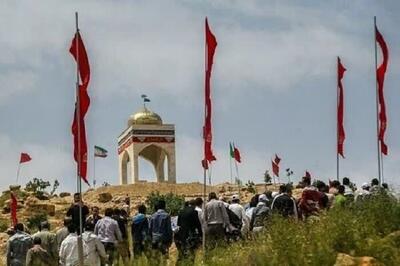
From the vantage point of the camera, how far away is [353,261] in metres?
12.4

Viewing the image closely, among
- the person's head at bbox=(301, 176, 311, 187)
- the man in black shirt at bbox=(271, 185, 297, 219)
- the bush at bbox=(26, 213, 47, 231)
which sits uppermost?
the person's head at bbox=(301, 176, 311, 187)

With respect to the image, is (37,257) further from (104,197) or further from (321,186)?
(104,197)

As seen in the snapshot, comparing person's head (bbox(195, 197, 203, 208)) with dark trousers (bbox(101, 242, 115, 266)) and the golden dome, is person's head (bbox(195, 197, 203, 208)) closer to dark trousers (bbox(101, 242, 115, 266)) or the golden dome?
dark trousers (bbox(101, 242, 115, 266))

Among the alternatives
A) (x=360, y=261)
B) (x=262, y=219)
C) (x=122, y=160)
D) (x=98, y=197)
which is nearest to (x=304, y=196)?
(x=262, y=219)

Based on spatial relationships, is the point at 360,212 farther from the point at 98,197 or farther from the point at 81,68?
the point at 98,197

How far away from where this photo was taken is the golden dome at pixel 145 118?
58.3 meters

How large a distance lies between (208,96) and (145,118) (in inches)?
1653

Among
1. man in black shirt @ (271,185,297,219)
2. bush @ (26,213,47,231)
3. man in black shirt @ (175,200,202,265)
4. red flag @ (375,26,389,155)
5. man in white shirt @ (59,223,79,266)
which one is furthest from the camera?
bush @ (26,213,47,231)

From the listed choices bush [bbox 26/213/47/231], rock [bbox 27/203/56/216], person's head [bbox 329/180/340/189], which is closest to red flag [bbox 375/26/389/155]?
person's head [bbox 329/180/340/189]

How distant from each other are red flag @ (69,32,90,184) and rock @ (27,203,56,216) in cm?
2609

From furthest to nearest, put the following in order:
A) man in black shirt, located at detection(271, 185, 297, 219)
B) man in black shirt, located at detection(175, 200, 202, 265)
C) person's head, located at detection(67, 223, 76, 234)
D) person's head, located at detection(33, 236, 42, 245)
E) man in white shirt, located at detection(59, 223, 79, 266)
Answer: man in black shirt, located at detection(175, 200, 202, 265) → man in black shirt, located at detection(271, 185, 297, 219) → person's head, located at detection(33, 236, 42, 245) → person's head, located at detection(67, 223, 76, 234) → man in white shirt, located at detection(59, 223, 79, 266)

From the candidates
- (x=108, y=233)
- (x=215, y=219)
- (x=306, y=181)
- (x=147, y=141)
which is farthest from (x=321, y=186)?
(x=147, y=141)

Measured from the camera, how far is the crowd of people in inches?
613

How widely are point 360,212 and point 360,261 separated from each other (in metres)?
1.82
